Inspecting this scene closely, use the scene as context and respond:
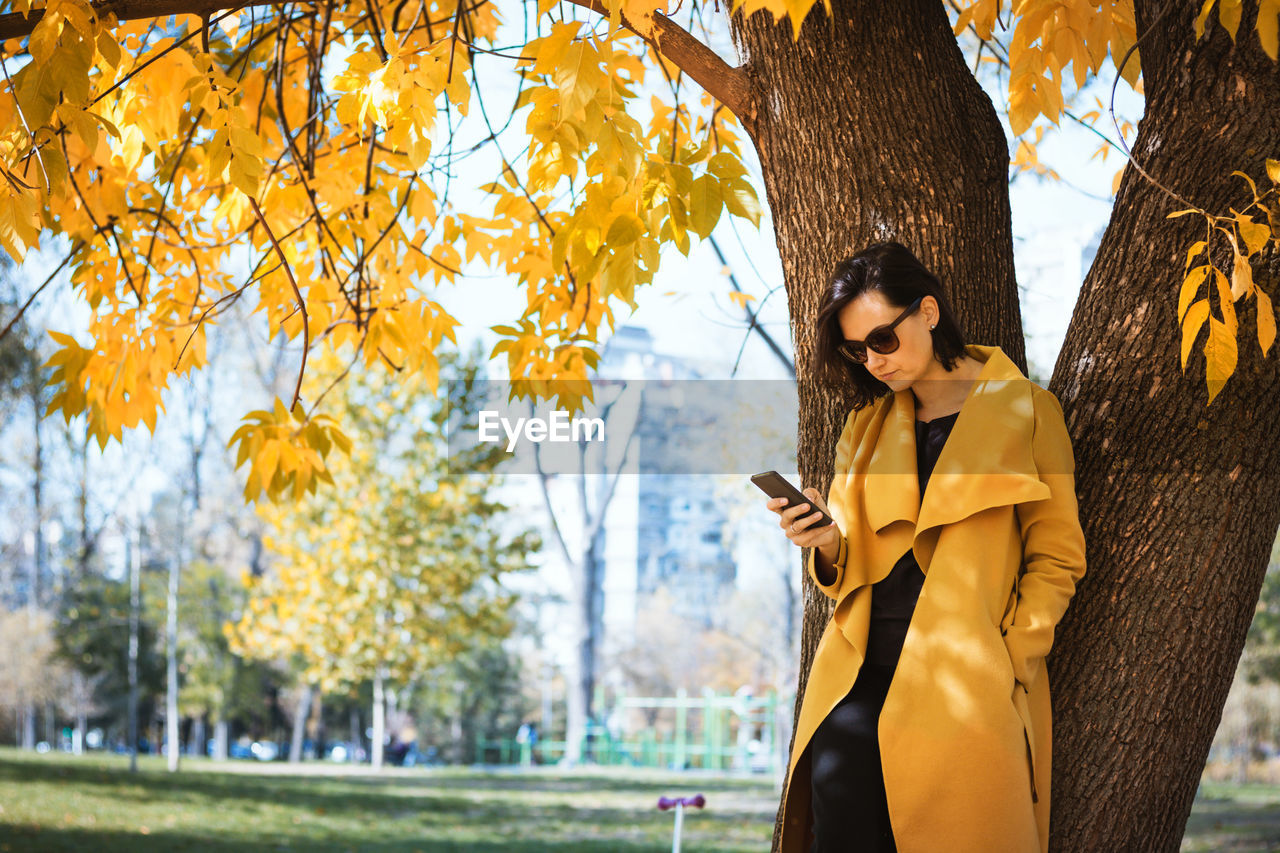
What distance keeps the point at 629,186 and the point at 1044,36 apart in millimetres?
953

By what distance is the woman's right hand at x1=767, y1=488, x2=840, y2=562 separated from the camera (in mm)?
1703

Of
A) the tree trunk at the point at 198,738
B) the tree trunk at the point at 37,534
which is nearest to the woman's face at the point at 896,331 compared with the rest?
the tree trunk at the point at 37,534

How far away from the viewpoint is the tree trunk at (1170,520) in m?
1.69

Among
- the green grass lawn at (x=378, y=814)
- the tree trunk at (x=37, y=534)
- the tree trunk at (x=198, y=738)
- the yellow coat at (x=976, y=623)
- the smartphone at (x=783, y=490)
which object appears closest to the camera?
the yellow coat at (x=976, y=623)

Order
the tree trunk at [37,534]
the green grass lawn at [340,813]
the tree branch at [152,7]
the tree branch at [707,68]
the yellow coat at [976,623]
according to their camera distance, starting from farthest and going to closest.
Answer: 1. the tree trunk at [37,534]
2. the green grass lawn at [340,813]
3. the tree branch at [707,68]
4. the tree branch at [152,7]
5. the yellow coat at [976,623]

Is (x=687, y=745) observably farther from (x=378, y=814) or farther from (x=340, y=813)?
(x=340, y=813)

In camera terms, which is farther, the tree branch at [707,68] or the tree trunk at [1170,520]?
the tree branch at [707,68]

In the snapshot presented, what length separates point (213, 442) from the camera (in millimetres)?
18375

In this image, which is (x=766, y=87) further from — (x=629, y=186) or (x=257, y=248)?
(x=257, y=248)

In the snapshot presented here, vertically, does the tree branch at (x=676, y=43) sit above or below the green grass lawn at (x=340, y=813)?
above

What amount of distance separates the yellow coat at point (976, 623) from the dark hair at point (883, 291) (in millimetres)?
99

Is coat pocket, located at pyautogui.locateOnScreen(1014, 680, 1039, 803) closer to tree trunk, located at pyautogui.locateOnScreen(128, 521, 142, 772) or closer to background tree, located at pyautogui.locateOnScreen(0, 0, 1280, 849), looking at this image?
background tree, located at pyautogui.locateOnScreen(0, 0, 1280, 849)

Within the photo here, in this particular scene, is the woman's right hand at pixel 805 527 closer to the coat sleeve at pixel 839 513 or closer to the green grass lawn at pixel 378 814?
the coat sleeve at pixel 839 513

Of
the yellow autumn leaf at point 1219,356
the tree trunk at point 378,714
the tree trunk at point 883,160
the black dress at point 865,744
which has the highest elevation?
the tree trunk at point 883,160
